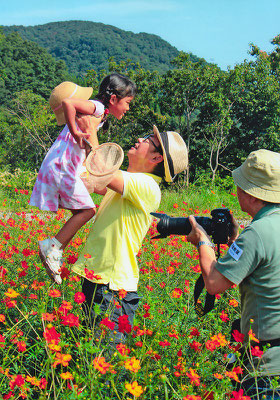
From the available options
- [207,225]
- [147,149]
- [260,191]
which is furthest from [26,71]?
[260,191]

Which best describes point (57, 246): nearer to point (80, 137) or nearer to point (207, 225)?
point (80, 137)

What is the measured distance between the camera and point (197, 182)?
1472 cm

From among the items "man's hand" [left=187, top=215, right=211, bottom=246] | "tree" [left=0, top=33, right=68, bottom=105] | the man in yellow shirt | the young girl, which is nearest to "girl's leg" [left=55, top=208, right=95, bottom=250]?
the young girl

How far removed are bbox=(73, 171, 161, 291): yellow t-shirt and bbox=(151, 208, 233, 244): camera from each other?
126 millimetres

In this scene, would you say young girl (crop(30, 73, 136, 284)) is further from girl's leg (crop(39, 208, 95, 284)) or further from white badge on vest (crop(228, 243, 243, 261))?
white badge on vest (crop(228, 243, 243, 261))

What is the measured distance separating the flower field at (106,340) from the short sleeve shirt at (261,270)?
139 millimetres

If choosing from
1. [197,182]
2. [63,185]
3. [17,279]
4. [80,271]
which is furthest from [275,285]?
[197,182]

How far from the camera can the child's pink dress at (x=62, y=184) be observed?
2447mm

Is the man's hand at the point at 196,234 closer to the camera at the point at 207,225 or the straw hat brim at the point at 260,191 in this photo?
the camera at the point at 207,225

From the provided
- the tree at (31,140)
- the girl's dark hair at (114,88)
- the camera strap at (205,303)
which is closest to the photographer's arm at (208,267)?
the camera strap at (205,303)

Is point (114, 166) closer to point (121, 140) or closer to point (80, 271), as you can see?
point (80, 271)

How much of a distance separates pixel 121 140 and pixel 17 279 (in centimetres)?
1520

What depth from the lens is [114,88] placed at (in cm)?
278

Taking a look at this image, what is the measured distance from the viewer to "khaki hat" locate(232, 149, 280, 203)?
1.62m
